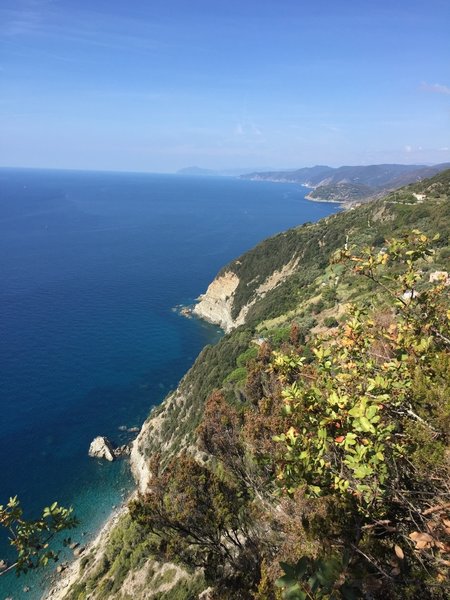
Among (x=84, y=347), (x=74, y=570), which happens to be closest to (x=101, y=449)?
(x=74, y=570)

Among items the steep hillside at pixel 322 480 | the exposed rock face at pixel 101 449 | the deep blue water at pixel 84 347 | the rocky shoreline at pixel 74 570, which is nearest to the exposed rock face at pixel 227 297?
the deep blue water at pixel 84 347

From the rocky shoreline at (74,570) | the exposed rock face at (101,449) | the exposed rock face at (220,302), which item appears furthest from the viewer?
the exposed rock face at (220,302)

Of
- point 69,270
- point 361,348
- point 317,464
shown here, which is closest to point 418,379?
point 361,348

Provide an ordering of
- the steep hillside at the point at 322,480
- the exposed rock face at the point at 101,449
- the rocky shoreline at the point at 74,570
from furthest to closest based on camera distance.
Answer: the exposed rock face at the point at 101,449 → the rocky shoreline at the point at 74,570 → the steep hillside at the point at 322,480

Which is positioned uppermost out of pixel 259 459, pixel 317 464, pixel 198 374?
pixel 317 464

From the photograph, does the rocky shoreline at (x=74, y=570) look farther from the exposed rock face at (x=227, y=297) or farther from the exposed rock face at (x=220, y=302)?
the exposed rock face at (x=220, y=302)

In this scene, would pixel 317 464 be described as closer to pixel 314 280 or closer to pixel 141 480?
pixel 141 480

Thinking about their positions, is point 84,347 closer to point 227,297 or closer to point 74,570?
point 227,297
